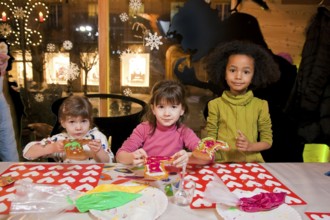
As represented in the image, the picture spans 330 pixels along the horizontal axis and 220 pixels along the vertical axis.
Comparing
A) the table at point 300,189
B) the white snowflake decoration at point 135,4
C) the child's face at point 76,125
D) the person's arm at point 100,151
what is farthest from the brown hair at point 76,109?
the white snowflake decoration at point 135,4

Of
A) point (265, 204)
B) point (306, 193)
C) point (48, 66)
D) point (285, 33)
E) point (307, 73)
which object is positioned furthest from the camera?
point (48, 66)

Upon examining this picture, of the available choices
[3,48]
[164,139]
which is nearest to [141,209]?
[164,139]

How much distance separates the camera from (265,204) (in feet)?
3.86

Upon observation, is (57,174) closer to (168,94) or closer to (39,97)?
(168,94)

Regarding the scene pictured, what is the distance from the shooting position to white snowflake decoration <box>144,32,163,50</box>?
323cm

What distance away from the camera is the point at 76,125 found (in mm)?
1749

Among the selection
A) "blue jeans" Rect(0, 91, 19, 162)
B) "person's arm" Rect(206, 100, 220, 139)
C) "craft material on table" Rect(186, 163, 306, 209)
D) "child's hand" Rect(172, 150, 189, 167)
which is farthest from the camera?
"blue jeans" Rect(0, 91, 19, 162)

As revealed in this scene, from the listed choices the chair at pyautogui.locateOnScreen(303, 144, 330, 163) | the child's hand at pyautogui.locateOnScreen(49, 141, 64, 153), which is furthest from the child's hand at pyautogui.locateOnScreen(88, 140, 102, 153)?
the chair at pyautogui.locateOnScreen(303, 144, 330, 163)

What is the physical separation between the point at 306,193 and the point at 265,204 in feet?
0.86

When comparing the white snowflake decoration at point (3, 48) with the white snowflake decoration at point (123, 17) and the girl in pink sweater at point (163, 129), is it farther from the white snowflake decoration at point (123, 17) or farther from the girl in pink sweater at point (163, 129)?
the girl in pink sweater at point (163, 129)

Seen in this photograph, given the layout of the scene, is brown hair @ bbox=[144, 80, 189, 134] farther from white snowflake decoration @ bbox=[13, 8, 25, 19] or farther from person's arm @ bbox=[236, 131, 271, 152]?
white snowflake decoration @ bbox=[13, 8, 25, 19]

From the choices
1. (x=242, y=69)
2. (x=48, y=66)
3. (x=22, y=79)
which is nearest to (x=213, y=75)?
(x=242, y=69)

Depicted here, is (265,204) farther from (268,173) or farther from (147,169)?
(147,169)

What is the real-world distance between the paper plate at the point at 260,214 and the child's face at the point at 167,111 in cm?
63
